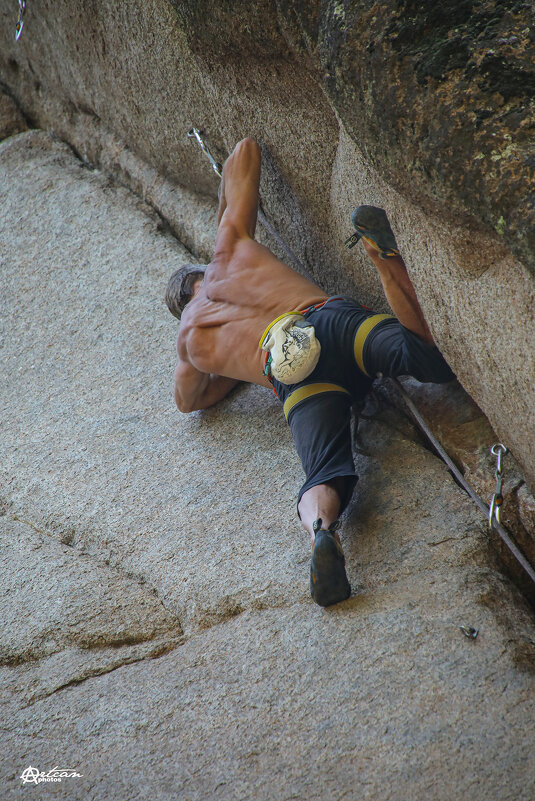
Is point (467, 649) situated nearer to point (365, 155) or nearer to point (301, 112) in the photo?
point (365, 155)

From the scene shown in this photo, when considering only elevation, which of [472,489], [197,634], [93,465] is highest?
[93,465]

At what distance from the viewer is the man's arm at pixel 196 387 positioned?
2.78m

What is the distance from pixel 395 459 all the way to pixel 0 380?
199cm

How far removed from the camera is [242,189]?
9.24 feet

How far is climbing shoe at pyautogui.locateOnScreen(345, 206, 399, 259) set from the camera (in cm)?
208

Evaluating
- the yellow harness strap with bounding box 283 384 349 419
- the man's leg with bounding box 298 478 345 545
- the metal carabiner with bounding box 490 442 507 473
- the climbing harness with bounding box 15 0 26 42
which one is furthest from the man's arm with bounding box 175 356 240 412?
the climbing harness with bounding box 15 0 26 42

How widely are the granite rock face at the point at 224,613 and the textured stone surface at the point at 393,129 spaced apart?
49cm

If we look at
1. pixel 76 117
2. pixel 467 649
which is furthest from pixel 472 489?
pixel 76 117

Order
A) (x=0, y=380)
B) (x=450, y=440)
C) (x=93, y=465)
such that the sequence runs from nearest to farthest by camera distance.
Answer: (x=450, y=440) → (x=93, y=465) → (x=0, y=380)

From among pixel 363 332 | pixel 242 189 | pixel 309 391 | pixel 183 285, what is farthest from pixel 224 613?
pixel 242 189

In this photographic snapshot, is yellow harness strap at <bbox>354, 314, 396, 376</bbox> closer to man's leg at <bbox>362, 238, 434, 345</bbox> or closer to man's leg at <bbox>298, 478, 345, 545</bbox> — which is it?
man's leg at <bbox>362, 238, 434, 345</bbox>

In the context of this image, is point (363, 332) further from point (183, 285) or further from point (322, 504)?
point (183, 285)

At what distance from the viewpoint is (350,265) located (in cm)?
273

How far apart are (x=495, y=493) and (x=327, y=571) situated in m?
0.53
